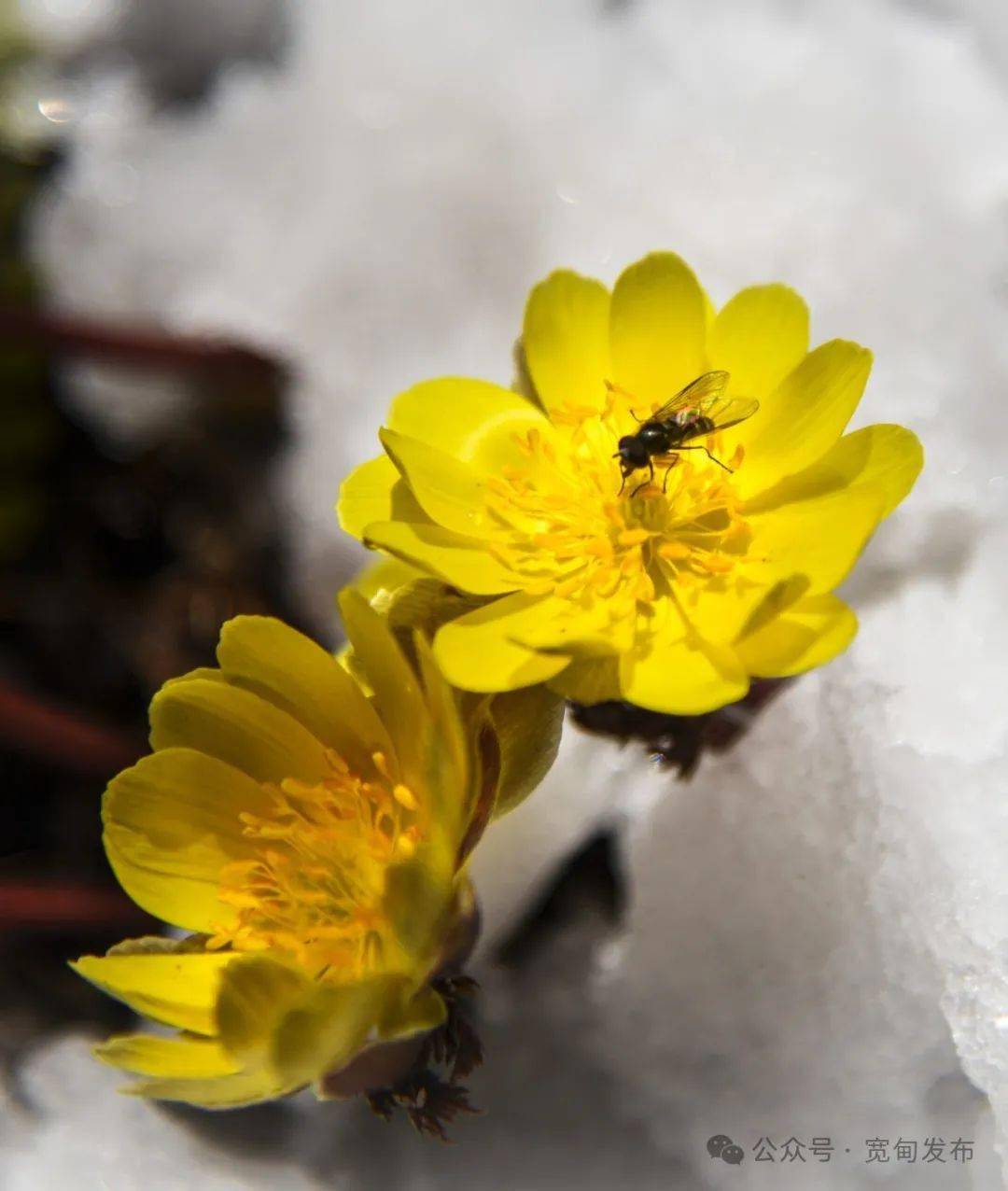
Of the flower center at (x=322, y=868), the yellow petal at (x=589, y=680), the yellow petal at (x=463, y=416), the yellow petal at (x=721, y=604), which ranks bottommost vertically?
the flower center at (x=322, y=868)

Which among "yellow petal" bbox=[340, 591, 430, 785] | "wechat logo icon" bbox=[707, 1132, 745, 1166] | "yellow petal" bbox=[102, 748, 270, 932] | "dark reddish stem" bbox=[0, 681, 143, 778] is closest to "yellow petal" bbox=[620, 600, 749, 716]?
"yellow petal" bbox=[340, 591, 430, 785]

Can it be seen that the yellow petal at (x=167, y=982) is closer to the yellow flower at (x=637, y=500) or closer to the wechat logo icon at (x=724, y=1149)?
the yellow flower at (x=637, y=500)

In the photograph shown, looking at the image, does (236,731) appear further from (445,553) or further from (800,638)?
(800,638)

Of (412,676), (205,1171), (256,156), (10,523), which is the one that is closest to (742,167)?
(256,156)

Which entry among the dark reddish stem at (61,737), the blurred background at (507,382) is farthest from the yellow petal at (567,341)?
the dark reddish stem at (61,737)

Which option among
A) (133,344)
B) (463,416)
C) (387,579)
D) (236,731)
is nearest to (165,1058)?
(236,731)

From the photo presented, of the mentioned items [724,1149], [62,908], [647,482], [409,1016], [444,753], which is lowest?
[62,908]
